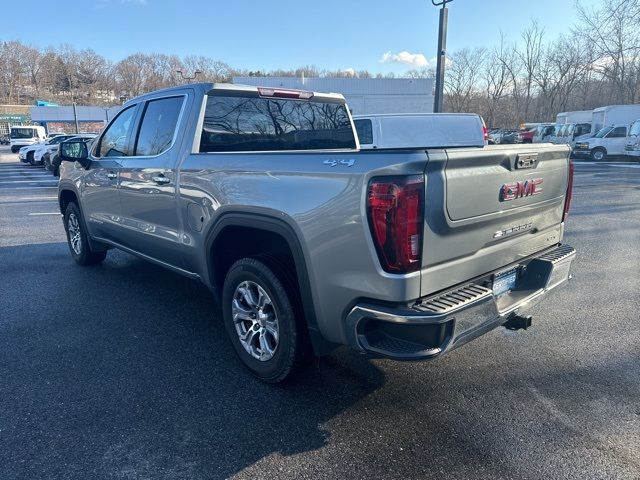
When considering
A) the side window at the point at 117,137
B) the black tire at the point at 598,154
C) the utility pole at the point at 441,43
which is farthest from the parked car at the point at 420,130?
the black tire at the point at 598,154

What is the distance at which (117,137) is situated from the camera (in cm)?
478

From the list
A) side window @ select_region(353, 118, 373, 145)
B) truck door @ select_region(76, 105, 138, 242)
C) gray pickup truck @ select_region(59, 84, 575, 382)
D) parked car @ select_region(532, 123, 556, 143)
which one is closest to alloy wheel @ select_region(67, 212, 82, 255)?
truck door @ select_region(76, 105, 138, 242)

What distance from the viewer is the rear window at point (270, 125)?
12.3ft

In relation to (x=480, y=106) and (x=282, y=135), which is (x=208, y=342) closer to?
(x=282, y=135)

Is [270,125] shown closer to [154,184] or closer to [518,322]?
[154,184]

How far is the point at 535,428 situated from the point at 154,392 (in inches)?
92.9

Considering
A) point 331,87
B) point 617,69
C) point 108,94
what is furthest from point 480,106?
point 108,94

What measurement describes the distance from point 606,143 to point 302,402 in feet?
96.0

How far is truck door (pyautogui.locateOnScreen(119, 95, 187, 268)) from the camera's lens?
3.82 meters

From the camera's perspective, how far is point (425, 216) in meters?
2.31

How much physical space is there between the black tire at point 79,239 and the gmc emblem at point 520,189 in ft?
16.0

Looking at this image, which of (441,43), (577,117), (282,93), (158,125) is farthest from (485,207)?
(577,117)

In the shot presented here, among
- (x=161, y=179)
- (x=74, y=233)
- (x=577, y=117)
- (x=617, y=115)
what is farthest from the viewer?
(x=577, y=117)

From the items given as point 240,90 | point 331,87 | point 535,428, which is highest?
point 331,87
